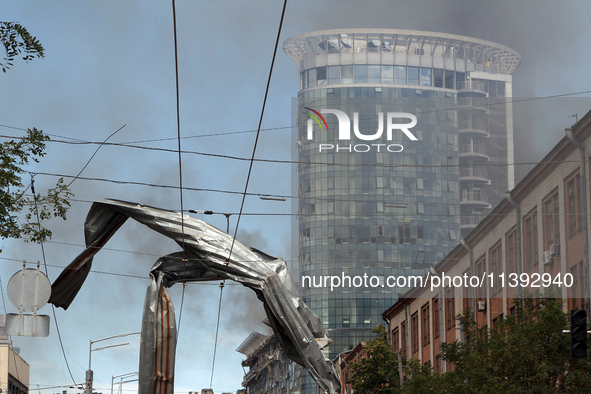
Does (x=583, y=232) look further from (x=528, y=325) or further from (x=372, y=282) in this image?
(x=372, y=282)

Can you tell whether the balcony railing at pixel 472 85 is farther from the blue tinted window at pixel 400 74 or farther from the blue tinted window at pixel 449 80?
the blue tinted window at pixel 400 74

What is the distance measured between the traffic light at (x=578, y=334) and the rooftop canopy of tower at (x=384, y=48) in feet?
468

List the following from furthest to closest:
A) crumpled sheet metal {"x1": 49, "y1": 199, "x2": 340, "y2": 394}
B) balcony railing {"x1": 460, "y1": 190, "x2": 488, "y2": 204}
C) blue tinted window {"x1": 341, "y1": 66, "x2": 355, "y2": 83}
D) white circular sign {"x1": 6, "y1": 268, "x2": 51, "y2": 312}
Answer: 1. blue tinted window {"x1": 341, "y1": 66, "x2": 355, "y2": 83}
2. balcony railing {"x1": 460, "y1": 190, "x2": 488, "y2": 204}
3. crumpled sheet metal {"x1": 49, "y1": 199, "x2": 340, "y2": 394}
4. white circular sign {"x1": 6, "y1": 268, "x2": 51, "y2": 312}

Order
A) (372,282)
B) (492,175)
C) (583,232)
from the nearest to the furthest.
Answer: (583,232) < (372,282) < (492,175)

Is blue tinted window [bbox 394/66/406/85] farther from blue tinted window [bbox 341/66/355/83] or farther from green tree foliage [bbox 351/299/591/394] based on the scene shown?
green tree foliage [bbox 351/299/591/394]

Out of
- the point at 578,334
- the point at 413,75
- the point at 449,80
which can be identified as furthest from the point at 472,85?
the point at 578,334

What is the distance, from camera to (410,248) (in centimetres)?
15225

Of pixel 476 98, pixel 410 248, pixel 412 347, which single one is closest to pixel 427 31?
pixel 476 98

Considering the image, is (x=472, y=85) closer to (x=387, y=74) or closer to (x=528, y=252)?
(x=387, y=74)

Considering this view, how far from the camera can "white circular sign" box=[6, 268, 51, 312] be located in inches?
867

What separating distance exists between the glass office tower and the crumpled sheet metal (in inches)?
4712

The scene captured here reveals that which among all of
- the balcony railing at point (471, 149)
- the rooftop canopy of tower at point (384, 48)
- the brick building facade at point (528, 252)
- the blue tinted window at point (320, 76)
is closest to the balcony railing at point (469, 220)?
the balcony railing at point (471, 149)

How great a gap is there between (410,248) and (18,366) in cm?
8774

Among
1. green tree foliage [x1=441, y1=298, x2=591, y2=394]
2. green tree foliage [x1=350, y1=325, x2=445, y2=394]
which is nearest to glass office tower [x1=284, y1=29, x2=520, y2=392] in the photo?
green tree foliage [x1=350, y1=325, x2=445, y2=394]
